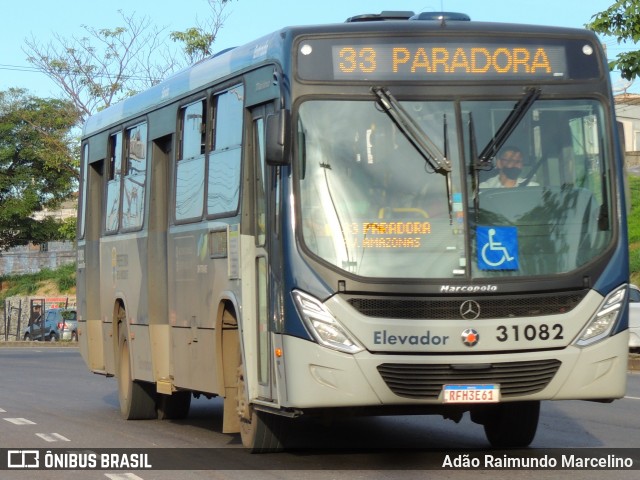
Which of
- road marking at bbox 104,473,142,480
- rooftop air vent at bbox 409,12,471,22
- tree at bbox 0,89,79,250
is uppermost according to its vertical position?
tree at bbox 0,89,79,250

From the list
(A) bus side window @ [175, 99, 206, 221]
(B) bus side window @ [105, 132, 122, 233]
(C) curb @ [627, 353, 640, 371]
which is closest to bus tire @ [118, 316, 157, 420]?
(B) bus side window @ [105, 132, 122, 233]

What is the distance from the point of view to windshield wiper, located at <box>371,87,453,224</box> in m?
9.62

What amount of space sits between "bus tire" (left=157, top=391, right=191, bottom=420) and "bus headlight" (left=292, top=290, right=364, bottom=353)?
590cm

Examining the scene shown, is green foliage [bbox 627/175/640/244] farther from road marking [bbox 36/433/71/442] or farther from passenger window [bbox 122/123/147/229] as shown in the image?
road marking [bbox 36/433/71/442]

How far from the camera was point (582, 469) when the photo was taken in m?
9.97

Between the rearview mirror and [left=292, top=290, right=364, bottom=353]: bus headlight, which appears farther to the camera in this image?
the rearview mirror

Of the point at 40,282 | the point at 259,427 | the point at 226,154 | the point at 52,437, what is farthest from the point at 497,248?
the point at 40,282

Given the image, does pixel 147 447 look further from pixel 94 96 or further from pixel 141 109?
pixel 94 96

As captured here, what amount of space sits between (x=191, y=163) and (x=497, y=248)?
3667mm

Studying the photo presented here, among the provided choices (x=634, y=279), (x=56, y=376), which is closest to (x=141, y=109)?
(x=56, y=376)

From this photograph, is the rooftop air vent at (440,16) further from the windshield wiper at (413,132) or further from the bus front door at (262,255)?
the bus front door at (262,255)

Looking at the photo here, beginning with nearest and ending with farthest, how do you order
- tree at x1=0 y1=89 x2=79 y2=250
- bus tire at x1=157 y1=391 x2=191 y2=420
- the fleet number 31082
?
1. the fleet number 31082
2. bus tire at x1=157 y1=391 x2=191 y2=420
3. tree at x1=0 y1=89 x2=79 y2=250

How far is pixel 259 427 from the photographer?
1063 cm

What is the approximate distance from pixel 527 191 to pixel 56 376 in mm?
16018
